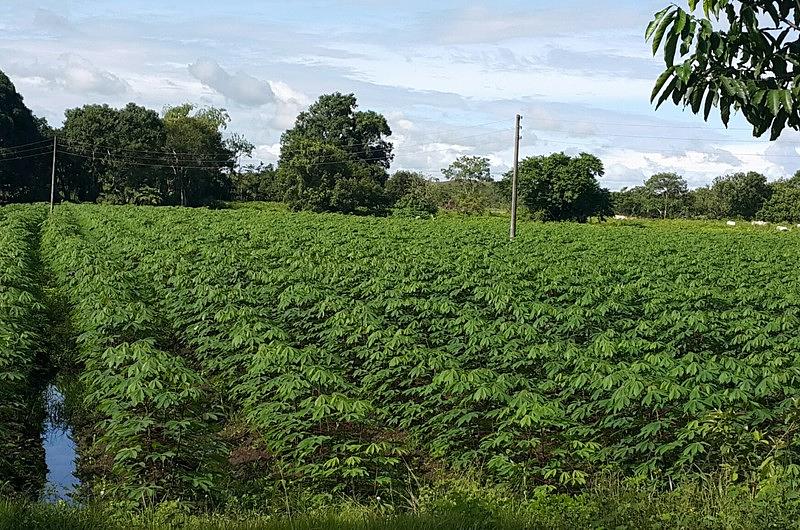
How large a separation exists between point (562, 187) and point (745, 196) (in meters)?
30.8

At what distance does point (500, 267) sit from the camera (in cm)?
1870

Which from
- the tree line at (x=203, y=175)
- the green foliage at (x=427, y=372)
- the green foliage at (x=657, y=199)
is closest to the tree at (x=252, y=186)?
the tree line at (x=203, y=175)

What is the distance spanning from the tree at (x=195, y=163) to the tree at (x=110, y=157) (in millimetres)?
2996

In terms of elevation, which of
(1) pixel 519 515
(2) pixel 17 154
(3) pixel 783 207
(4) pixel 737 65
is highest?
(2) pixel 17 154

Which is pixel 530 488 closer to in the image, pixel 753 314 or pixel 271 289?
pixel 753 314

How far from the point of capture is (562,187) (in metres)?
62.0

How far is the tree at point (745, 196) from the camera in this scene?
8156 centimetres

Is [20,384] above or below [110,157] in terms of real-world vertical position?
below

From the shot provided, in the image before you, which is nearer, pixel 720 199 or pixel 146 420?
pixel 146 420

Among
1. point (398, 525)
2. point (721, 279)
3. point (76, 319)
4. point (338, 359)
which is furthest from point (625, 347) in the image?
point (721, 279)

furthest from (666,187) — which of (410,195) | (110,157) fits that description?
(110,157)

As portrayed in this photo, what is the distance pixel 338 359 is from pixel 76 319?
5468 mm

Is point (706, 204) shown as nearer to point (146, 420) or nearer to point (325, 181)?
point (325, 181)

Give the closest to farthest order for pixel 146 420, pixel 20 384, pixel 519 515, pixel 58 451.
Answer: pixel 519 515 < pixel 146 420 < pixel 58 451 < pixel 20 384
